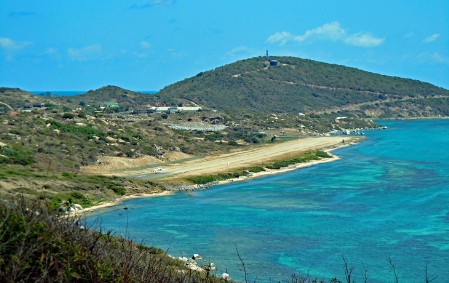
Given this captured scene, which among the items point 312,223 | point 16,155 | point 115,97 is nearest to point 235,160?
point 16,155

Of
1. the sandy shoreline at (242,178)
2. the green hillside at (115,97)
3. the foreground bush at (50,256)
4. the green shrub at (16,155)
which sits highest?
the green hillside at (115,97)

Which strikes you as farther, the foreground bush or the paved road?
the paved road

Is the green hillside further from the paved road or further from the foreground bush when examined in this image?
the foreground bush

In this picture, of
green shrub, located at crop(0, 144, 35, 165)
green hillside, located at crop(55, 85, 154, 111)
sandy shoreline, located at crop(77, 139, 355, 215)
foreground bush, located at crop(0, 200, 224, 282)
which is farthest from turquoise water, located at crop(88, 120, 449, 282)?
green hillside, located at crop(55, 85, 154, 111)

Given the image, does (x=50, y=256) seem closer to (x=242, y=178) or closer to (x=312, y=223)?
(x=312, y=223)

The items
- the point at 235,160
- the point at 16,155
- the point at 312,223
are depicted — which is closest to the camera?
the point at 312,223

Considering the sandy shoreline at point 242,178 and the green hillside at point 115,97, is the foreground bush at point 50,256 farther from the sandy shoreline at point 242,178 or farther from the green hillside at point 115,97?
the green hillside at point 115,97

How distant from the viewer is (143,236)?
3603 cm

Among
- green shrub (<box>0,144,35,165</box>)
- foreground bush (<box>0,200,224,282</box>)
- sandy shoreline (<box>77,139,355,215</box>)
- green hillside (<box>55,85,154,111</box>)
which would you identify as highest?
green hillside (<box>55,85,154,111</box>)

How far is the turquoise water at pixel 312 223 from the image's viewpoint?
30922 millimetres

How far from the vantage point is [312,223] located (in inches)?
1610

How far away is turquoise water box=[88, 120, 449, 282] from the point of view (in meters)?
30.9

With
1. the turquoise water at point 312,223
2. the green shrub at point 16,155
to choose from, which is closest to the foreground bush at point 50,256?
the turquoise water at point 312,223

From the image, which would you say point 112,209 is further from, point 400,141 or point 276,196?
point 400,141
